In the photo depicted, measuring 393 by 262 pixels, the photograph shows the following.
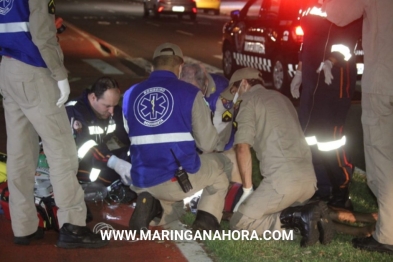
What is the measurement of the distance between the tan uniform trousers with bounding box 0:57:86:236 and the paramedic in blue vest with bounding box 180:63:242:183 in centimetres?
163

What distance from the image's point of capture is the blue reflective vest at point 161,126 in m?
5.45

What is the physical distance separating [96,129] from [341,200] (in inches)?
85.6

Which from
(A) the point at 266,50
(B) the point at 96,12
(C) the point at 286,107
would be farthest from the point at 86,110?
(B) the point at 96,12

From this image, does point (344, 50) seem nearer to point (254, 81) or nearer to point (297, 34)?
point (254, 81)

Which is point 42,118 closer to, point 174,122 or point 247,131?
point 174,122

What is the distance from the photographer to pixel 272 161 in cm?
561

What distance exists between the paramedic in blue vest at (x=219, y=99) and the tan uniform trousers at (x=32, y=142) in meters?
1.63

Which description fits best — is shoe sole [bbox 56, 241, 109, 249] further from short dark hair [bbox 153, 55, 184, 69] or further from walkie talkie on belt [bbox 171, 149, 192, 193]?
short dark hair [bbox 153, 55, 184, 69]

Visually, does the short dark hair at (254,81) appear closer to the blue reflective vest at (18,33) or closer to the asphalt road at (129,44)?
the blue reflective vest at (18,33)

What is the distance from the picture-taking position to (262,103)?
5.68m

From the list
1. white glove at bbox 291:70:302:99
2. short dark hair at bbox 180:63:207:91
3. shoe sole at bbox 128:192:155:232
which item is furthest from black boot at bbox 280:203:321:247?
white glove at bbox 291:70:302:99

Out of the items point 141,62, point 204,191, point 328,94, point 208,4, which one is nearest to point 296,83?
point 328,94

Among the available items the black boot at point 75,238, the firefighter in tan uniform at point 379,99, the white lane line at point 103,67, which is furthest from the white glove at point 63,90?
the white lane line at point 103,67

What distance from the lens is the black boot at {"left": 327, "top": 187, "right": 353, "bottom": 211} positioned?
6.32 metres
